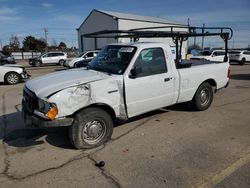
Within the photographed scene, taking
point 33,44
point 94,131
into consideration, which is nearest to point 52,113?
point 94,131

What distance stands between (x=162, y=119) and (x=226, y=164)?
8.49 ft

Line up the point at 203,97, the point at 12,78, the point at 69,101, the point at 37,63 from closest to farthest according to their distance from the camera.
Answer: the point at 69,101 → the point at 203,97 → the point at 12,78 → the point at 37,63

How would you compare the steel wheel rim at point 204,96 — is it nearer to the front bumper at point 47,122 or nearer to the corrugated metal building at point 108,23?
the front bumper at point 47,122

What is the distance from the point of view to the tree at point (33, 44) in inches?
2611

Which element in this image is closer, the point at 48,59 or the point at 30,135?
the point at 30,135

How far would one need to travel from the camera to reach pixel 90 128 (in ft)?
16.4

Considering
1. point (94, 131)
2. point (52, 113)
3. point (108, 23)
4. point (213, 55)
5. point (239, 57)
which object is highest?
point (108, 23)

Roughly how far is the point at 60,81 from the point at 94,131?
43.5 inches

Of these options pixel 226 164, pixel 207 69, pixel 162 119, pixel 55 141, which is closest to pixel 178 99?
pixel 162 119

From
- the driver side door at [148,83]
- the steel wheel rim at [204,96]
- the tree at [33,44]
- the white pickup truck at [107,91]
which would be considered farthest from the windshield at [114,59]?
the tree at [33,44]

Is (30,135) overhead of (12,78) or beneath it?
beneath

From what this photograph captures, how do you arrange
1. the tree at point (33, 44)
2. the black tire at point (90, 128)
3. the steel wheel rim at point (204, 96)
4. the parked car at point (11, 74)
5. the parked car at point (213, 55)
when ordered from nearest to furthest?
the black tire at point (90, 128)
the steel wheel rim at point (204, 96)
the parked car at point (11, 74)
the parked car at point (213, 55)
the tree at point (33, 44)

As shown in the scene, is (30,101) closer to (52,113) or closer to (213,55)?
(52,113)

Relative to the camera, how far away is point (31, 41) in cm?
6712
